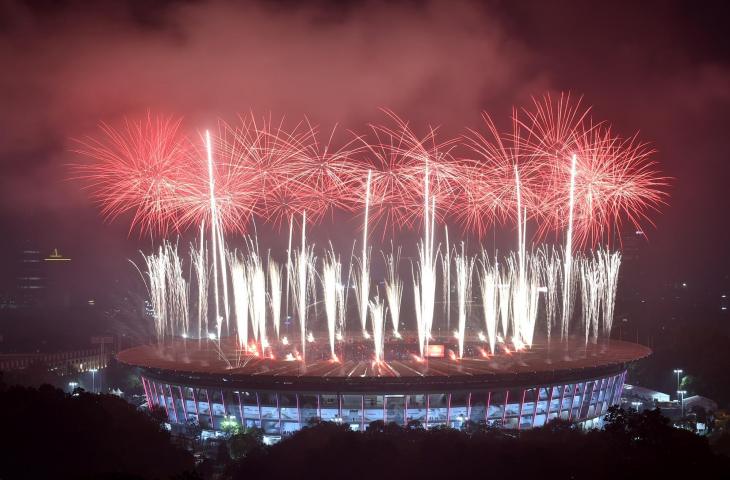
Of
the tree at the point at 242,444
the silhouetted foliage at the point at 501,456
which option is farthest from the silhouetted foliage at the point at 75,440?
the tree at the point at 242,444

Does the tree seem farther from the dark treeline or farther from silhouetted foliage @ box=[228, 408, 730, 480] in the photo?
silhouetted foliage @ box=[228, 408, 730, 480]

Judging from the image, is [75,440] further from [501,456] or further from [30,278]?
[30,278]

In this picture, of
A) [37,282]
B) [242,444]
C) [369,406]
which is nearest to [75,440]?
[242,444]

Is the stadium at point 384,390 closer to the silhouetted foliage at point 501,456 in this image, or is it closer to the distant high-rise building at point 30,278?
the silhouetted foliage at point 501,456

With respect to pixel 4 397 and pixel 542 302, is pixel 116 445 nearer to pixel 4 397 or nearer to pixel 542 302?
pixel 4 397

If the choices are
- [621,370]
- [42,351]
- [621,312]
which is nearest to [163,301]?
[621,370]

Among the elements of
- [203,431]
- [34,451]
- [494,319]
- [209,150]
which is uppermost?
[209,150]
